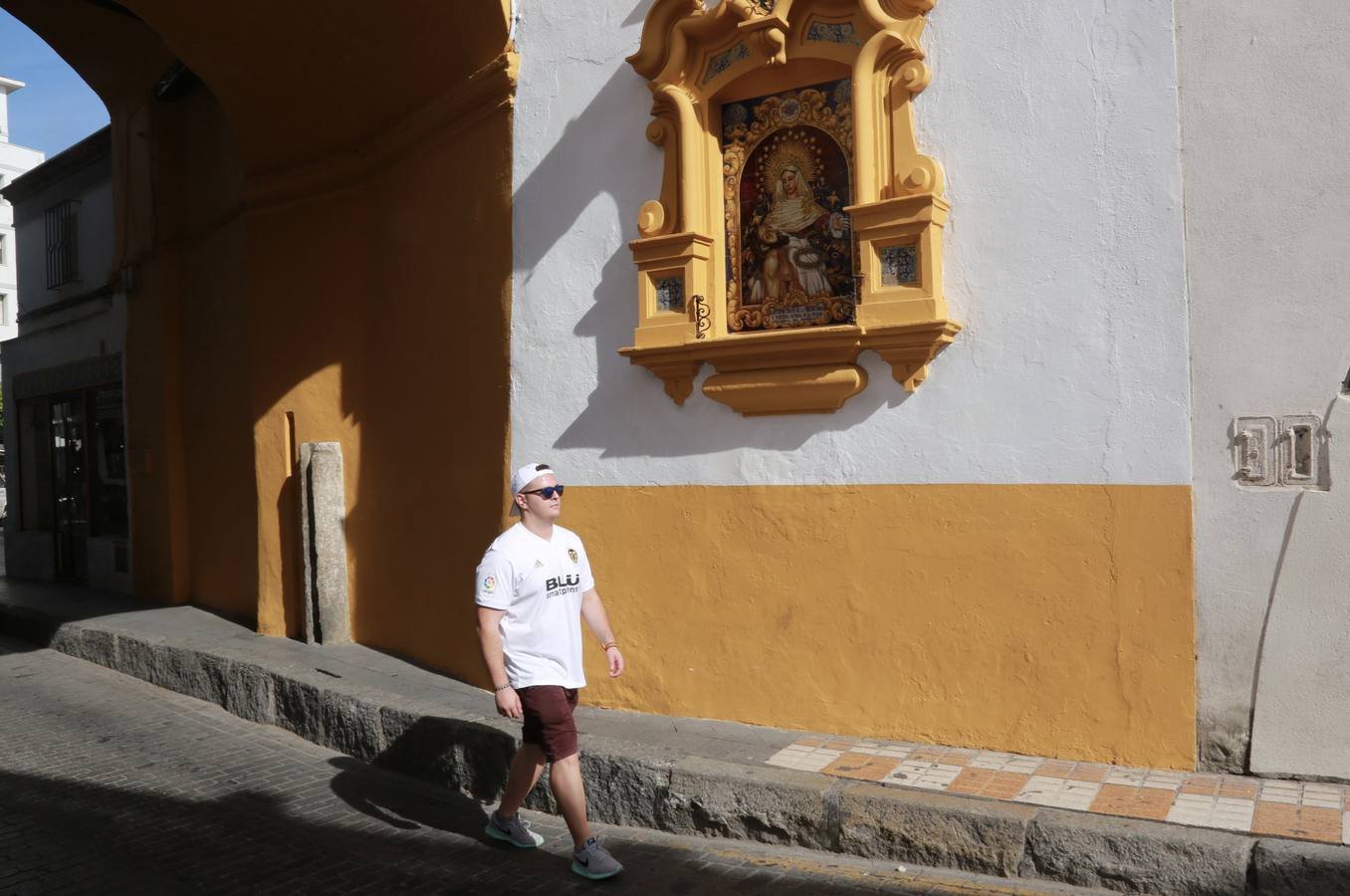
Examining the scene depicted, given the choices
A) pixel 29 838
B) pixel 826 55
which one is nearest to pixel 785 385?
pixel 826 55

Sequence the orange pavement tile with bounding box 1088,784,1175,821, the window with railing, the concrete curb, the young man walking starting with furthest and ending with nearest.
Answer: the window with railing, the young man walking, the orange pavement tile with bounding box 1088,784,1175,821, the concrete curb

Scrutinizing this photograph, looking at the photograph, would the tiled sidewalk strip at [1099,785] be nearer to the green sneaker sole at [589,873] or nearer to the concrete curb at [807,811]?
the concrete curb at [807,811]

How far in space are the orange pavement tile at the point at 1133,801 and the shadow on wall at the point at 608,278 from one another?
7.92 feet

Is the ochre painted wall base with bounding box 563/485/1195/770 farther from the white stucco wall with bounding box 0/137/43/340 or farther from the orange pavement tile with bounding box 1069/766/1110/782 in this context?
the white stucco wall with bounding box 0/137/43/340

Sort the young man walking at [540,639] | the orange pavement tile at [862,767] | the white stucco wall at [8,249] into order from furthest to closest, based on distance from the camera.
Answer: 1. the white stucco wall at [8,249]
2. the orange pavement tile at [862,767]
3. the young man walking at [540,639]

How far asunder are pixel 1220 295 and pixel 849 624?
2.31 metres

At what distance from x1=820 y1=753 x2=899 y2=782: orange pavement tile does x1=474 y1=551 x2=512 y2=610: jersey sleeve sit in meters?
1.70

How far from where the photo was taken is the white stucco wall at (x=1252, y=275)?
4.80 m

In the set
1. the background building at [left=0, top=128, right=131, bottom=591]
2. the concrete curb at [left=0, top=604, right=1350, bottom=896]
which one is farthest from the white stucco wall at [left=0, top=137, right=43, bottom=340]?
the concrete curb at [left=0, top=604, right=1350, bottom=896]

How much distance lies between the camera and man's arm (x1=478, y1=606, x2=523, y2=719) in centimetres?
481

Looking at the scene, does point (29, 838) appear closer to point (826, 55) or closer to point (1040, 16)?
point (826, 55)

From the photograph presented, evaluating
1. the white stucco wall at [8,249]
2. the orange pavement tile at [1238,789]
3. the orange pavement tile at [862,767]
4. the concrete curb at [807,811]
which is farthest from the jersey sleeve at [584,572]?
the white stucco wall at [8,249]

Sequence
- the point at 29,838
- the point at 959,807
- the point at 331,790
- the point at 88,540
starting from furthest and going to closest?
1. the point at 88,540
2. the point at 331,790
3. the point at 29,838
4. the point at 959,807

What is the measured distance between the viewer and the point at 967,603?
18.4 feet
